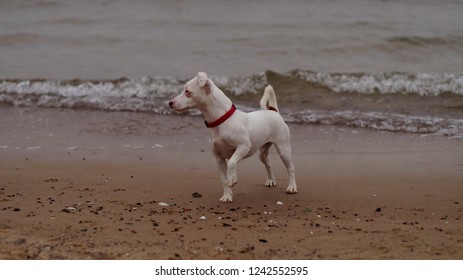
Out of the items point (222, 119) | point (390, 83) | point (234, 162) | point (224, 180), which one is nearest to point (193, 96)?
point (222, 119)

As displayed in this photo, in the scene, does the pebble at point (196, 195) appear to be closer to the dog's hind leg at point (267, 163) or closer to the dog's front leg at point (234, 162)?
the dog's front leg at point (234, 162)

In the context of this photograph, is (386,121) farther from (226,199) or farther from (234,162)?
(234,162)

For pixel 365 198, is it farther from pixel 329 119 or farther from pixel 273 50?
pixel 273 50

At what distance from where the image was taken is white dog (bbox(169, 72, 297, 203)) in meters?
6.05

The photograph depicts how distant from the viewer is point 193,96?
6.05 meters

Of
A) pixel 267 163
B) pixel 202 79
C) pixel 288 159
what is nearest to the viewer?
pixel 202 79

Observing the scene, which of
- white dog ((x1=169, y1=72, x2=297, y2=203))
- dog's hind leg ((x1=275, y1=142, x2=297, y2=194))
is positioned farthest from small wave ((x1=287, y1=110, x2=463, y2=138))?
white dog ((x1=169, y1=72, x2=297, y2=203))

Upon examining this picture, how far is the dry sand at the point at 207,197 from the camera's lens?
16.1ft

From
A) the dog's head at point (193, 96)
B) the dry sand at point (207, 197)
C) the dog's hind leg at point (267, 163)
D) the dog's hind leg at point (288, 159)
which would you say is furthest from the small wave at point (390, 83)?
the dog's head at point (193, 96)

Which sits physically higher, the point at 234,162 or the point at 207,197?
the point at 234,162

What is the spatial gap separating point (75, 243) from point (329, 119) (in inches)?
237

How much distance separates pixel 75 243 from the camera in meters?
4.94

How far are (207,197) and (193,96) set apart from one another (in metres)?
1.11

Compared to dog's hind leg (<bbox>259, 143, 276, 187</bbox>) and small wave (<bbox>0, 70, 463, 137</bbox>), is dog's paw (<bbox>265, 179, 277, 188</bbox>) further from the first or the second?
small wave (<bbox>0, 70, 463, 137</bbox>)
